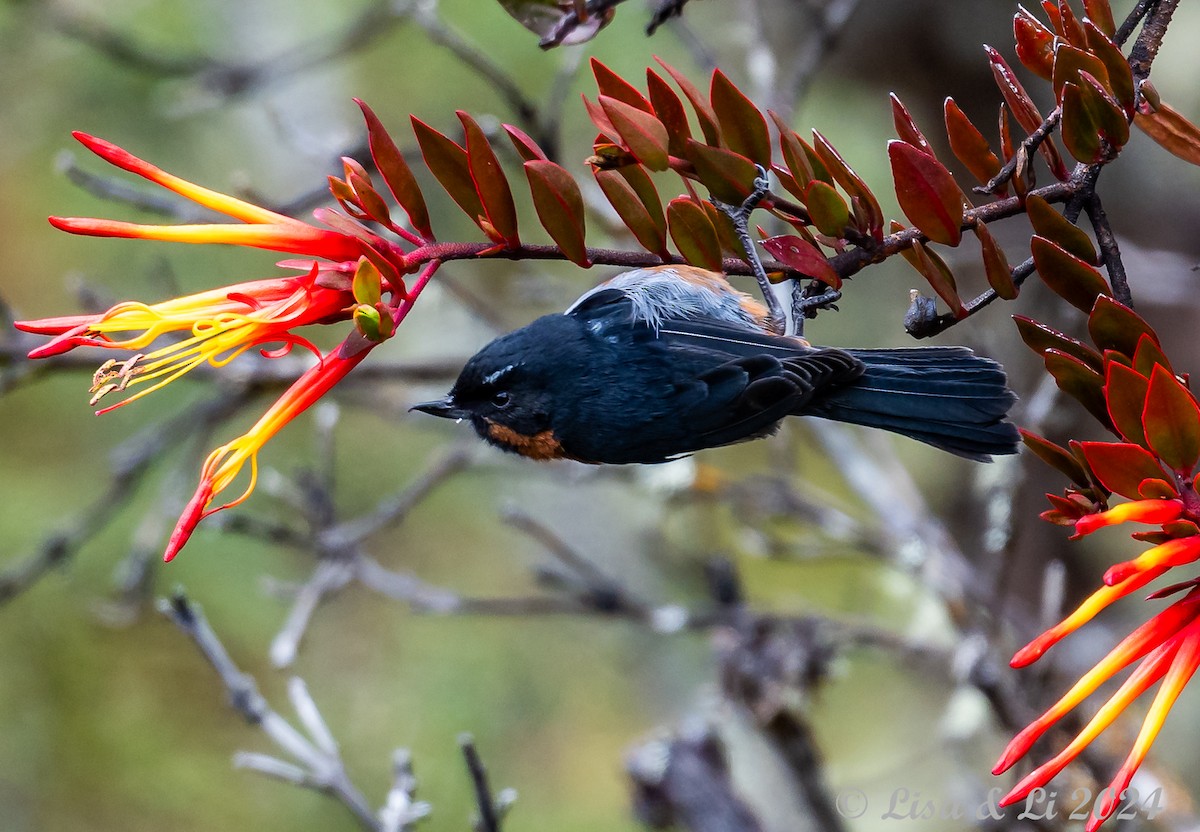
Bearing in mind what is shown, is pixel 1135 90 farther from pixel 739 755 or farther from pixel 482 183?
pixel 739 755

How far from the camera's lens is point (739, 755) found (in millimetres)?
5465

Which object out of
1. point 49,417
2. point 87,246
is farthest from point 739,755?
point 87,246

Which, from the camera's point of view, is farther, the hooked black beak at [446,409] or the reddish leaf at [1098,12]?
the hooked black beak at [446,409]

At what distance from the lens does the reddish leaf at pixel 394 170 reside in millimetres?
1294

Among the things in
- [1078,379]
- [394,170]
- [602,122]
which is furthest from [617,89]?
[1078,379]

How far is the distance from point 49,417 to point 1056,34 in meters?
5.57

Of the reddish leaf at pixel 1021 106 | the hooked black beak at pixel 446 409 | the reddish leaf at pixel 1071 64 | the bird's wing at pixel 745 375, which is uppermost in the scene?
the reddish leaf at pixel 1071 64

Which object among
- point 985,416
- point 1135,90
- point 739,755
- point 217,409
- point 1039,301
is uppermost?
point 1135,90

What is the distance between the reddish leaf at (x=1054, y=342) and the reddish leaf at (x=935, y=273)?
0.22 ft

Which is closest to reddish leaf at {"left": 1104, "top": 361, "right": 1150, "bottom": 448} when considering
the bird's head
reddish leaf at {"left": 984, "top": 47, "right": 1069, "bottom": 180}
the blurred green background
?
reddish leaf at {"left": 984, "top": 47, "right": 1069, "bottom": 180}

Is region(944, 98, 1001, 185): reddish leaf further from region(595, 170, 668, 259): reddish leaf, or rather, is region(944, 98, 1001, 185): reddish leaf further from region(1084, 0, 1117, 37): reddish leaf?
region(595, 170, 668, 259): reddish leaf

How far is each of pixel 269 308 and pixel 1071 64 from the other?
36.3 inches

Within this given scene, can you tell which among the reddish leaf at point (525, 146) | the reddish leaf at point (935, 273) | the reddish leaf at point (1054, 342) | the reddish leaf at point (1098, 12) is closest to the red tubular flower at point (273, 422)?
the reddish leaf at point (525, 146)

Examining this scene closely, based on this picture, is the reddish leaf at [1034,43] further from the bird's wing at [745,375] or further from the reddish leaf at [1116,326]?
the bird's wing at [745,375]
